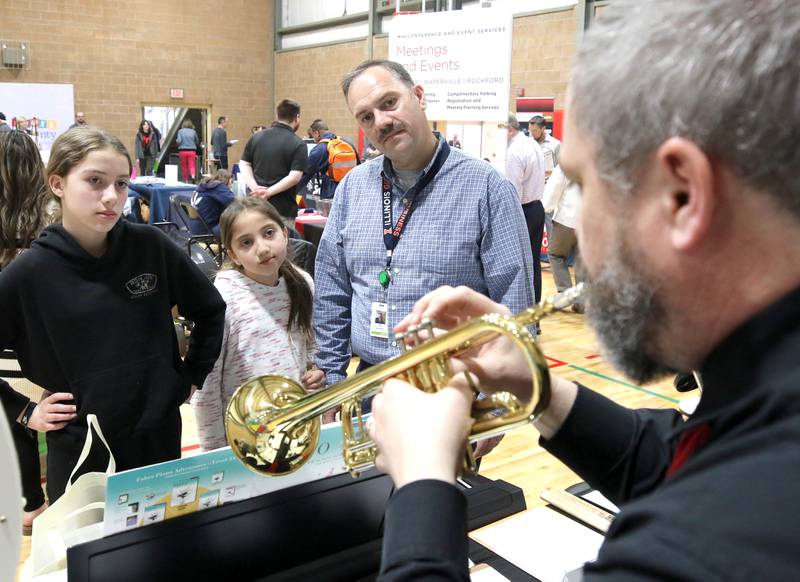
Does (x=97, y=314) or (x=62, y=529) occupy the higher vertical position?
(x=97, y=314)

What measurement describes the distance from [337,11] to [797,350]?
605 inches

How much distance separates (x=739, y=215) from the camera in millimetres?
642

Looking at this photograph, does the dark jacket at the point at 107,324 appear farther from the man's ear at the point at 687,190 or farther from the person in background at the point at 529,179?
the person in background at the point at 529,179

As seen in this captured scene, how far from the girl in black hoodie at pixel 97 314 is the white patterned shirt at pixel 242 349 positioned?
268 mm

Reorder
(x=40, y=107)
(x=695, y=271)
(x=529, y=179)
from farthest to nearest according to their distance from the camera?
1. (x=40, y=107)
2. (x=529, y=179)
3. (x=695, y=271)

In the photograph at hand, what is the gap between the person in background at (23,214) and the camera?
8.76ft

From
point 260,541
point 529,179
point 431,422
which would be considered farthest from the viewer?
point 529,179

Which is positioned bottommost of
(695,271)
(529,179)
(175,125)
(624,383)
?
(624,383)

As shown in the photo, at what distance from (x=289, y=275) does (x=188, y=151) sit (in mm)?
13169

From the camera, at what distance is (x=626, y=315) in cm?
76

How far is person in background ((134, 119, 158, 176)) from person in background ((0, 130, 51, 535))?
39.8ft

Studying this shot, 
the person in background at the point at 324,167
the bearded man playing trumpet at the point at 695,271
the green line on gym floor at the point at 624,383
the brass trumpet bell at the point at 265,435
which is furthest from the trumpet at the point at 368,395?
the person in background at the point at 324,167

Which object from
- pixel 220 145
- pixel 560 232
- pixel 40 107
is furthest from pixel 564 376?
pixel 40 107

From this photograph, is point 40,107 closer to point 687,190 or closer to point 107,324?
point 107,324
